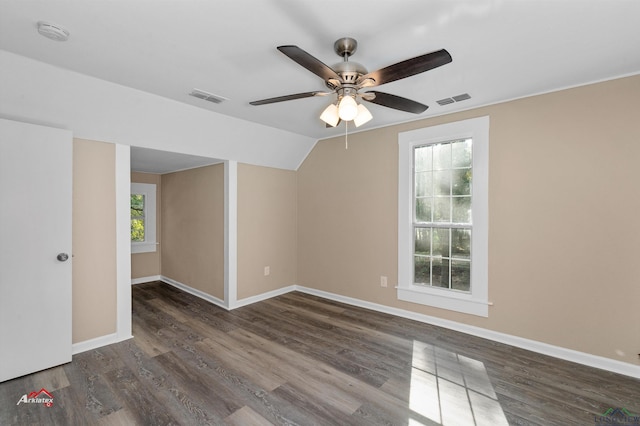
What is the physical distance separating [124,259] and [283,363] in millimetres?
2044

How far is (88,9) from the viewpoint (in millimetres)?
1621

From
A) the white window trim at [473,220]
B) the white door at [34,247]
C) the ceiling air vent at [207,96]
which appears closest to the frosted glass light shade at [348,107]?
the ceiling air vent at [207,96]

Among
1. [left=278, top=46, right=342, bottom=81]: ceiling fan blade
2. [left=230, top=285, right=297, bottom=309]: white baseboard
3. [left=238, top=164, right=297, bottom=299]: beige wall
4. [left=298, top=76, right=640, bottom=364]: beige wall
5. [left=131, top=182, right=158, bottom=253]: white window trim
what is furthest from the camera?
[left=131, top=182, right=158, bottom=253]: white window trim

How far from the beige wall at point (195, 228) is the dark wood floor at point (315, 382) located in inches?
45.3

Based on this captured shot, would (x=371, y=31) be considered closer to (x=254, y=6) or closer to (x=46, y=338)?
(x=254, y=6)

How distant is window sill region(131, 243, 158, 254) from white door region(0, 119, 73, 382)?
108 inches

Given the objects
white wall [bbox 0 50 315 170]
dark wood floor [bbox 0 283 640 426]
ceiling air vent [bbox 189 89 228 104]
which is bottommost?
dark wood floor [bbox 0 283 640 426]

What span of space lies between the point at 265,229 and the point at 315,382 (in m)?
2.62

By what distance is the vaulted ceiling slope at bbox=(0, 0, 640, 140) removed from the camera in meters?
1.61

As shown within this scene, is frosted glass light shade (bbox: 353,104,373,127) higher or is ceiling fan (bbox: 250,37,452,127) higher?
ceiling fan (bbox: 250,37,452,127)

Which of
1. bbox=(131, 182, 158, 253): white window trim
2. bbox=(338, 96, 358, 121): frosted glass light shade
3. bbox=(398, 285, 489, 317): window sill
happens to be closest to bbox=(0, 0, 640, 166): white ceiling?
bbox=(338, 96, 358, 121): frosted glass light shade

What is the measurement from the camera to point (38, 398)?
214cm

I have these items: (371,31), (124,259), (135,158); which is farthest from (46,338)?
(371,31)

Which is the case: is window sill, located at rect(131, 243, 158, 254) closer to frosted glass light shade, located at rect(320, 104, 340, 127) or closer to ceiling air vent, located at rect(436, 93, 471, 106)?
frosted glass light shade, located at rect(320, 104, 340, 127)
